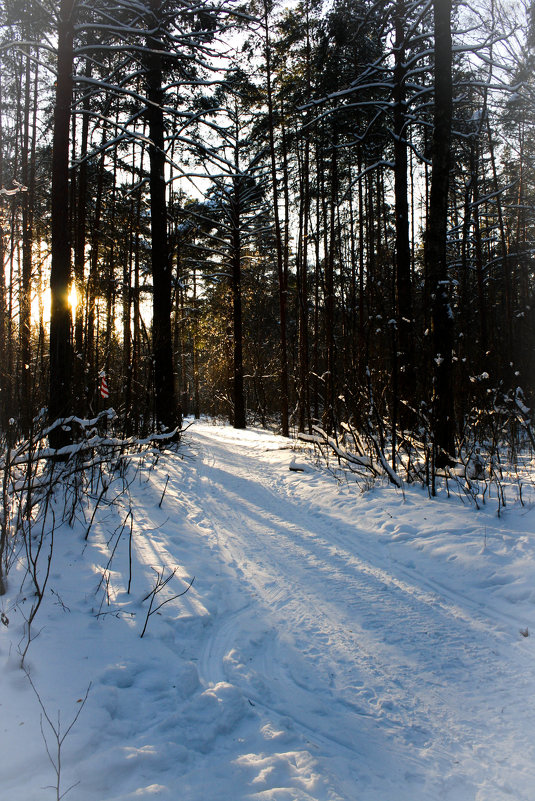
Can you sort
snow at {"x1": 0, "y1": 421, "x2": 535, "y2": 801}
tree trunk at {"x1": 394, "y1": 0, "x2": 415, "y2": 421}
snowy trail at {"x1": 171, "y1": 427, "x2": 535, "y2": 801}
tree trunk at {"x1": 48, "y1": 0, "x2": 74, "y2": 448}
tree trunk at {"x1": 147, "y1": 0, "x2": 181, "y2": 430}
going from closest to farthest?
snow at {"x1": 0, "y1": 421, "x2": 535, "y2": 801} → snowy trail at {"x1": 171, "y1": 427, "x2": 535, "y2": 801} → tree trunk at {"x1": 48, "y1": 0, "x2": 74, "y2": 448} → tree trunk at {"x1": 394, "y1": 0, "x2": 415, "y2": 421} → tree trunk at {"x1": 147, "y1": 0, "x2": 181, "y2": 430}

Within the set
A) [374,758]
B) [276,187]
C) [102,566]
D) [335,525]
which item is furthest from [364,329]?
[276,187]

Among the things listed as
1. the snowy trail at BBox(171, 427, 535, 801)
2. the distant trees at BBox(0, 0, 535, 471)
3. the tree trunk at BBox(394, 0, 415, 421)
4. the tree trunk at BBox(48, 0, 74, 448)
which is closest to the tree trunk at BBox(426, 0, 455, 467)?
the distant trees at BBox(0, 0, 535, 471)

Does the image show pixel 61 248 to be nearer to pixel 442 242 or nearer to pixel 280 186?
pixel 442 242

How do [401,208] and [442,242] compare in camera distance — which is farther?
[401,208]

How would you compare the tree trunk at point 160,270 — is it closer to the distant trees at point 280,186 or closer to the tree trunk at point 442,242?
the distant trees at point 280,186

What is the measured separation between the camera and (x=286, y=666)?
90.7 inches

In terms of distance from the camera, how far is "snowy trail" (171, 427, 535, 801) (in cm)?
174

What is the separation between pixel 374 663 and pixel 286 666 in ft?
1.62

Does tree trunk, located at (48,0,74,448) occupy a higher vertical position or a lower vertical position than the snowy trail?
higher

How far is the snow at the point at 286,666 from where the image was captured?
1590 millimetres

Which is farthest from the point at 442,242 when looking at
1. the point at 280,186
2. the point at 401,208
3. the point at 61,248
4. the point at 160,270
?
the point at 280,186

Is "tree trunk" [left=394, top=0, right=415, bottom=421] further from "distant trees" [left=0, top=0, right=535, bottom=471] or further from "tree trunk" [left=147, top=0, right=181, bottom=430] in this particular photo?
"tree trunk" [left=147, top=0, right=181, bottom=430]

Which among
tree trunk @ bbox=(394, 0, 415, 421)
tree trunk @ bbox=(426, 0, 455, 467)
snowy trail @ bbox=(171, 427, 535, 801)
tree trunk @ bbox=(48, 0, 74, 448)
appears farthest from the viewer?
tree trunk @ bbox=(394, 0, 415, 421)

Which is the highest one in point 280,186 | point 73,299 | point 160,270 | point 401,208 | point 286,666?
point 280,186
